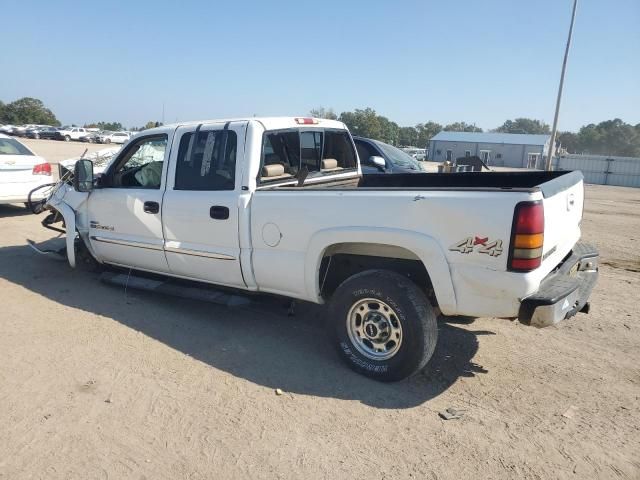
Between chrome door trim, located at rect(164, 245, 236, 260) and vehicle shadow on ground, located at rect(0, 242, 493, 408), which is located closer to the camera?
vehicle shadow on ground, located at rect(0, 242, 493, 408)

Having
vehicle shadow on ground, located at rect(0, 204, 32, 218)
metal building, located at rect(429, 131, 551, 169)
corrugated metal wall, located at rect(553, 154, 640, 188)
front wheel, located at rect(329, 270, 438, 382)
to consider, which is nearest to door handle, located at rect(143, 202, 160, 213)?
front wheel, located at rect(329, 270, 438, 382)

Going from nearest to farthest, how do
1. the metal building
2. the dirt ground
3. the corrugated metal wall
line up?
the dirt ground
the corrugated metal wall
the metal building

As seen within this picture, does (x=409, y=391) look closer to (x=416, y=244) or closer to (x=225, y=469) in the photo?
(x=416, y=244)

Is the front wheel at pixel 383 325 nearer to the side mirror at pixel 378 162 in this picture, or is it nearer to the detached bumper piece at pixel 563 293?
the detached bumper piece at pixel 563 293

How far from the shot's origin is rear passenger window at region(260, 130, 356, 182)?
4438 mm

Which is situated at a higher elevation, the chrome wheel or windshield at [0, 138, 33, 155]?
windshield at [0, 138, 33, 155]

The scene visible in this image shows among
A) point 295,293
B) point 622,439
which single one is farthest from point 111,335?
point 622,439

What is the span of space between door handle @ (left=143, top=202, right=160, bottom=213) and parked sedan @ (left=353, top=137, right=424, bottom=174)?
4.97 metres

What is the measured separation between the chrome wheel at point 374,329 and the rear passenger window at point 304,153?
144cm

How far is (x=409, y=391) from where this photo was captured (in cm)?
359

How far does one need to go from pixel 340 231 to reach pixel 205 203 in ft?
4.64

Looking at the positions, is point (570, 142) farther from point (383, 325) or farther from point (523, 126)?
point (383, 325)

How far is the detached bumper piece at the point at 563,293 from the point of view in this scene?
3.11 meters

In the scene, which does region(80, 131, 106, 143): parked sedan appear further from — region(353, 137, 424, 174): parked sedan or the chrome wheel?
the chrome wheel
